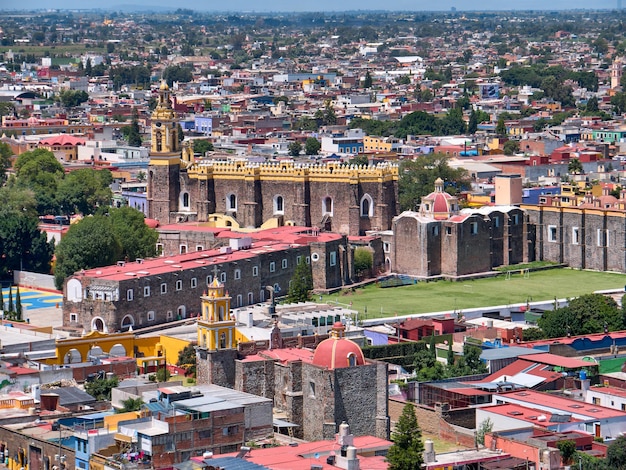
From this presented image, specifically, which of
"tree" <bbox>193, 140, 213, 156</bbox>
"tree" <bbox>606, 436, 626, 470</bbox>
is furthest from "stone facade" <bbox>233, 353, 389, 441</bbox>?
"tree" <bbox>193, 140, 213, 156</bbox>

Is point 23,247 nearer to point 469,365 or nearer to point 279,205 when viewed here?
point 279,205

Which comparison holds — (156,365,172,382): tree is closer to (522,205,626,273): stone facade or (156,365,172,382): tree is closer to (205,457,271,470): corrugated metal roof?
(205,457,271,470): corrugated metal roof

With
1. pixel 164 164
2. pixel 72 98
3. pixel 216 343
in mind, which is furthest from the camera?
pixel 72 98

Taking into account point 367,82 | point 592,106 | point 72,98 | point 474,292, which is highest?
point 474,292

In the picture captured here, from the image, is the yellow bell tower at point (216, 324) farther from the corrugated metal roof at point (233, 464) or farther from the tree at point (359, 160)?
the tree at point (359, 160)

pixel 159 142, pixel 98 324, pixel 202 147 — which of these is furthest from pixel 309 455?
pixel 202 147

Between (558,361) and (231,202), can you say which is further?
(231,202)
